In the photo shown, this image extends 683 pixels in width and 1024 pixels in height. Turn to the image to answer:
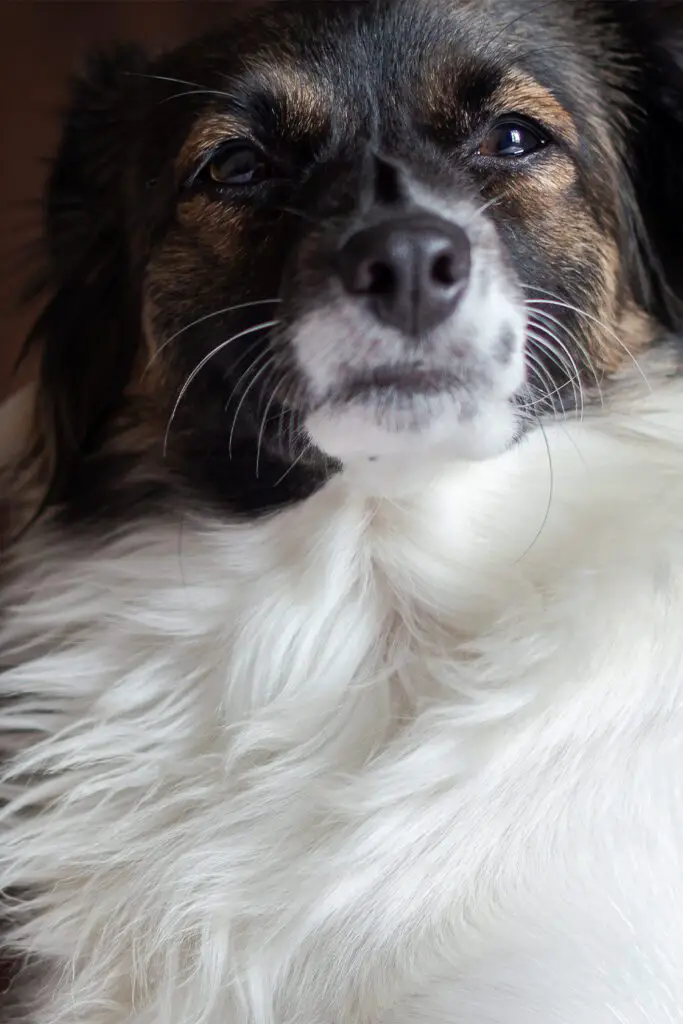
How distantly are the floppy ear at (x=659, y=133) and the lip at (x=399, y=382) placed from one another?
488 mm

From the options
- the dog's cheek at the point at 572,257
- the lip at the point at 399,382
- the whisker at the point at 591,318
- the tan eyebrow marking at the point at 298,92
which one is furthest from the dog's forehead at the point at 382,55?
the lip at the point at 399,382

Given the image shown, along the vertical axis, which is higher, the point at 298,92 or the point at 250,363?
the point at 298,92

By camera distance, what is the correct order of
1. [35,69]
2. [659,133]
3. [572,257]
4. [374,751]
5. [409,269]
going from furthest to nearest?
[35,69], [659,133], [572,257], [374,751], [409,269]

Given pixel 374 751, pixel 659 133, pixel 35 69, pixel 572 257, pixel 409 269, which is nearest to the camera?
pixel 409 269

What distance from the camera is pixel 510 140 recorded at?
130 cm

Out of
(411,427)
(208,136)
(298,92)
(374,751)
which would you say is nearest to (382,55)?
(298,92)

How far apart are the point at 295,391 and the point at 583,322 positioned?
39cm

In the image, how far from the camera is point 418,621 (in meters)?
1.29

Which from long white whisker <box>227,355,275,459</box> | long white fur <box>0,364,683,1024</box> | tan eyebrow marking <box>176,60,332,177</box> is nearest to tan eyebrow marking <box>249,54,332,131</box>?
tan eyebrow marking <box>176,60,332,177</box>

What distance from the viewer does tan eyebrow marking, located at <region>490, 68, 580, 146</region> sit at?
4.22ft

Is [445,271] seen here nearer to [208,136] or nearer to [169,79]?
[208,136]

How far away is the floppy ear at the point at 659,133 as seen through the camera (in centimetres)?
147

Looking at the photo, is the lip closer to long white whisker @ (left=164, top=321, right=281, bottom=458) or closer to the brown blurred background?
long white whisker @ (left=164, top=321, right=281, bottom=458)

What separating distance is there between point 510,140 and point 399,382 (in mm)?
370
